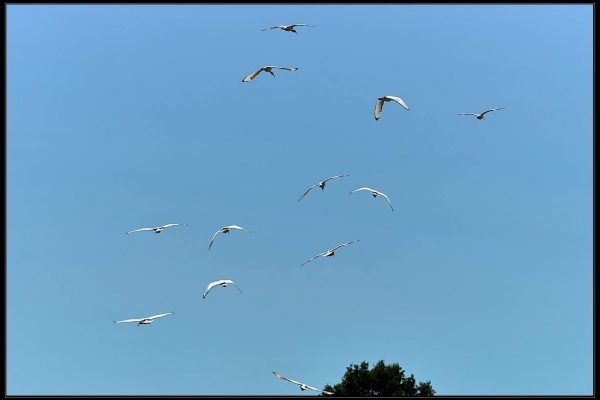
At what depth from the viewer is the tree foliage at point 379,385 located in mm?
69438

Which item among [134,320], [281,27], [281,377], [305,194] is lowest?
[281,377]

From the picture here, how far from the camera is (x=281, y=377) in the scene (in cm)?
2986

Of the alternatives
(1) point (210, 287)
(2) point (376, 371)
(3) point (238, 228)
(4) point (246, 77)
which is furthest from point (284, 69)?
(2) point (376, 371)

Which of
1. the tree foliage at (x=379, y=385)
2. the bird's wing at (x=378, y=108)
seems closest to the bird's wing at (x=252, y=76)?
the bird's wing at (x=378, y=108)

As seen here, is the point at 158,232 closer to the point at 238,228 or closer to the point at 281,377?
the point at 238,228

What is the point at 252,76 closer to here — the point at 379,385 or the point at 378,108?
the point at 378,108

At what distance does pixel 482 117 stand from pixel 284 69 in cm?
1322

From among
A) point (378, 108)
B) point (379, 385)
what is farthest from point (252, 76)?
point (379, 385)

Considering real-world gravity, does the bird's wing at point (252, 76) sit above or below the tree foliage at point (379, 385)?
above

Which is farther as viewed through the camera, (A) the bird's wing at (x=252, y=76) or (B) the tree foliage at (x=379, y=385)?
(B) the tree foliage at (x=379, y=385)

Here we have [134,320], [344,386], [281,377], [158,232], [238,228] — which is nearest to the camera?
[281,377]

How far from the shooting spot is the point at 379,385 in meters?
69.8

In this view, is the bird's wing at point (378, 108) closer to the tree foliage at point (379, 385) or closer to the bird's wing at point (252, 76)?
the bird's wing at point (252, 76)

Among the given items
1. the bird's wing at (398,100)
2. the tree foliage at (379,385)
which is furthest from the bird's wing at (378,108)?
the tree foliage at (379,385)
